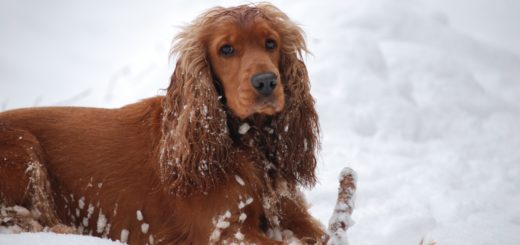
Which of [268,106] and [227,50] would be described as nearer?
[268,106]

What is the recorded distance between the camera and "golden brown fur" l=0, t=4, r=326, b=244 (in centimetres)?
346

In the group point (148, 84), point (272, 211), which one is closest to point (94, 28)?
point (148, 84)

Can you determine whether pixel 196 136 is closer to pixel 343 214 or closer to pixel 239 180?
pixel 239 180

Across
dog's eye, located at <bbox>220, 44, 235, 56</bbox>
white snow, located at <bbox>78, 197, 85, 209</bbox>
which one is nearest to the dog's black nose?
dog's eye, located at <bbox>220, 44, 235, 56</bbox>

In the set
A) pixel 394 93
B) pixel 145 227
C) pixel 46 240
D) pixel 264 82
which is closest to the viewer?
pixel 46 240

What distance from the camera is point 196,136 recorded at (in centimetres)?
357

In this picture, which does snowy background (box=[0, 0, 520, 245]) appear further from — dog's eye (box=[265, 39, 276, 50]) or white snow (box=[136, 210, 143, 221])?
white snow (box=[136, 210, 143, 221])

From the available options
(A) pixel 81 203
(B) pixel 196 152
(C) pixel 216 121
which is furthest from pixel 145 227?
(C) pixel 216 121

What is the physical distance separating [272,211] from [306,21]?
457 cm

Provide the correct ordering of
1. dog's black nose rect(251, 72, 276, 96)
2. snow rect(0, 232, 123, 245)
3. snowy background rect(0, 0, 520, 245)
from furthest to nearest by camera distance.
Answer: snowy background rect(0, 0, 520, 245)
dog's black nose rect(251, 72, 276, 96)
snow rect(0, 232, 123, 245)

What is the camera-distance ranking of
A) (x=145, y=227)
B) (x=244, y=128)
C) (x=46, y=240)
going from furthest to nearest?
(x=145, y=227) → (x=244, y=128) → (x=46, y=240)

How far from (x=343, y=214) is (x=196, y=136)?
1.08 m

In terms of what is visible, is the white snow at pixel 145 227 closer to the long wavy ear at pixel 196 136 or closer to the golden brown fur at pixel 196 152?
the golden brown fur at pixel 196 152

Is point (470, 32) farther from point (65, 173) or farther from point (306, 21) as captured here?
point (65, 173)
